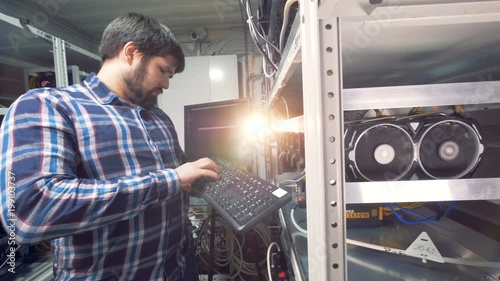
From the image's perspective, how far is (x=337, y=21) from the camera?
0.36 metres

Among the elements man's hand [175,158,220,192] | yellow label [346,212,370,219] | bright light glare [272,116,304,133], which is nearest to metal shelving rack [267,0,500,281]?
bright light glare [272,116,304,133]

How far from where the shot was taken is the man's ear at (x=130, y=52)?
81cm

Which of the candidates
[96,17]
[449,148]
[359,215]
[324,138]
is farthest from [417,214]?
[96,17]

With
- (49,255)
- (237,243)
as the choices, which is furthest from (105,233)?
(49,255)

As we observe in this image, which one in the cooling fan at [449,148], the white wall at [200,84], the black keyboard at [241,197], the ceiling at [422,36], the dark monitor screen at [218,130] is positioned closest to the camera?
the ceiling at [422,36]

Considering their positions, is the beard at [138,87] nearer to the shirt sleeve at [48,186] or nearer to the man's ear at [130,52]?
the man's ear at [130,52]

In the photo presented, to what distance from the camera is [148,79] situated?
86 cm

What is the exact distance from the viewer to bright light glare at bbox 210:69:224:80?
2605mm

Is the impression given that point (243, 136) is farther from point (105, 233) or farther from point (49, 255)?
point (49, 255)

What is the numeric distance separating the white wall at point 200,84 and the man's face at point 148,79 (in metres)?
1.73

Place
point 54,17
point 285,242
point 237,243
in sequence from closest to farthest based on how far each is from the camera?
point 285,242 → point 237,243 → point 54,17

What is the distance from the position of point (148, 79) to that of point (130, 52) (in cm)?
10

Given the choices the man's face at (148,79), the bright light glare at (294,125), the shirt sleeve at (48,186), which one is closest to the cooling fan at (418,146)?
the bright light glare at (294,125)

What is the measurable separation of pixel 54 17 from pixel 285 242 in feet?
9.32
